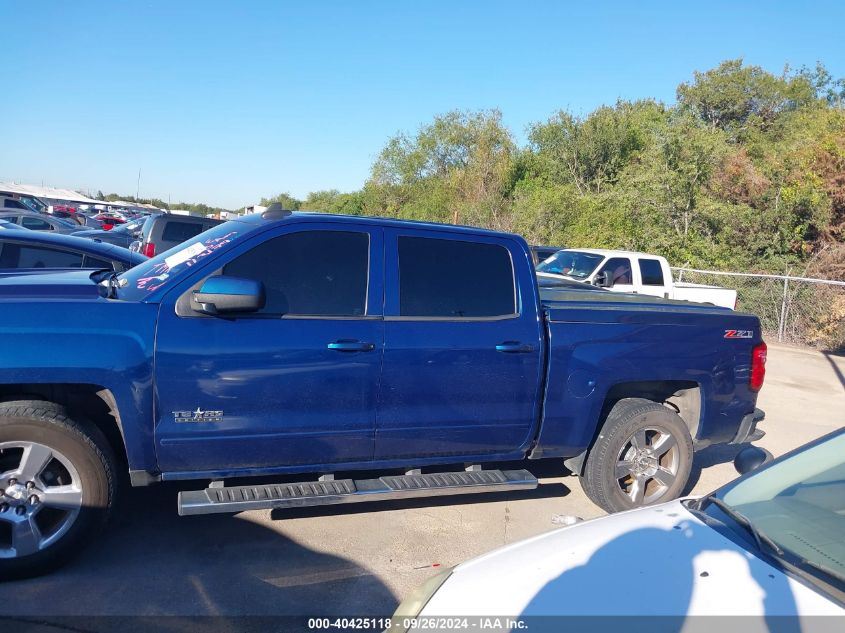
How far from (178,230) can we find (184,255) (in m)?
11.2

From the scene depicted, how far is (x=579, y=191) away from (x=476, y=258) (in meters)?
29.9

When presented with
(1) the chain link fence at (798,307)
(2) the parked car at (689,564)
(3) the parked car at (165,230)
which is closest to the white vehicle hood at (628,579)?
(2) the parked car at (689,564)

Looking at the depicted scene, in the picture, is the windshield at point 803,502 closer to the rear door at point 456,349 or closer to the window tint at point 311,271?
the rear door at point 456,349

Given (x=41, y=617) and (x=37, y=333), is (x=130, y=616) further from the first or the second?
(x=37, y=333)

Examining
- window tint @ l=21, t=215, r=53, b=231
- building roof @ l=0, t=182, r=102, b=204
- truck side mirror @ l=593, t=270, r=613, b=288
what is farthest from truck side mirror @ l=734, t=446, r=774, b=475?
building roof @ l=0, t=182, r=102, b=204

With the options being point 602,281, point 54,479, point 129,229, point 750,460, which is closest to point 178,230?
point 602,281

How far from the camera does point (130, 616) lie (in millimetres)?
3285

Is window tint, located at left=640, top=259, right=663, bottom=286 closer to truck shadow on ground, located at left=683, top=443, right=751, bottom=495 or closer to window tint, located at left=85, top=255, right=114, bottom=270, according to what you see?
truck shadow on ground, located at left=683, top=443, right=751, bottom=495

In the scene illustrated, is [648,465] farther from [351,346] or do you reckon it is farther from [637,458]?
[351,346]

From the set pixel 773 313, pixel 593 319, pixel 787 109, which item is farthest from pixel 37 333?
pixel 787 109

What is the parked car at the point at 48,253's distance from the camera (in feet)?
22.5

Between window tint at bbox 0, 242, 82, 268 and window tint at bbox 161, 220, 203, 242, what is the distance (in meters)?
7.49

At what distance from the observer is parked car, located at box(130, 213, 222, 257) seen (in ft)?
46.1

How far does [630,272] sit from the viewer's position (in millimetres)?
13164
